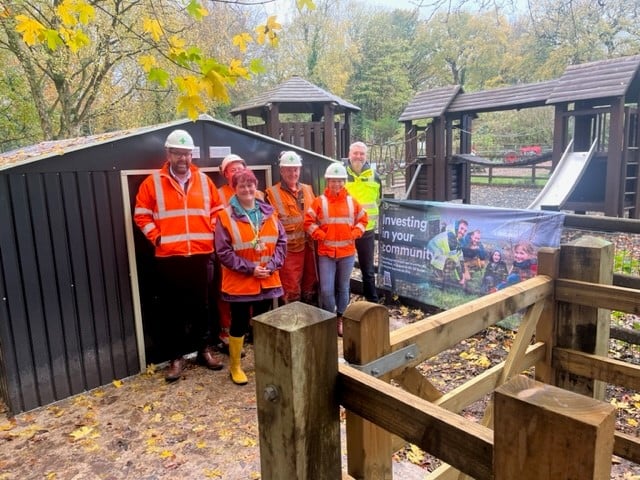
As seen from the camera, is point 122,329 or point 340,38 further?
point 340,38

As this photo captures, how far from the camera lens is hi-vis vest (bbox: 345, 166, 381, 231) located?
220 inches

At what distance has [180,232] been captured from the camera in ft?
13.6

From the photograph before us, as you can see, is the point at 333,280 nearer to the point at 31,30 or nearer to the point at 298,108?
the point at 31,30

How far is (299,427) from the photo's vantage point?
118 centimetres

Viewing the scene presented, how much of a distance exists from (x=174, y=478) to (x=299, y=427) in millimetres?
2286

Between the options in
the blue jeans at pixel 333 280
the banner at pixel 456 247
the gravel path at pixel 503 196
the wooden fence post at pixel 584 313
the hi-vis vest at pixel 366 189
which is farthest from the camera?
the gravel path at pixel 503 196

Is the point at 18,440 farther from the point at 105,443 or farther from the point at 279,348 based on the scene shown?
the point at 279,348

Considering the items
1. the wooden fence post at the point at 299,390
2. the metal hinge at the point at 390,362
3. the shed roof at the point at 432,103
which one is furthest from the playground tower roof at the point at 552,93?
the wooden fence post at the point at 299,390

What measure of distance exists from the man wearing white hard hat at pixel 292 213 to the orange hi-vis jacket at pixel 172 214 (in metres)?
0.87

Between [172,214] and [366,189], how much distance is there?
2.36 metres

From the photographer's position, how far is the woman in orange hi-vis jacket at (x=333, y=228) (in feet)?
15.9

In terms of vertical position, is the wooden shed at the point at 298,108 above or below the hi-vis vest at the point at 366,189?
above

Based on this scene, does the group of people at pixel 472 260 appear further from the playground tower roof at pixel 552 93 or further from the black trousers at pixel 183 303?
the playground tower roof at pixel 552 93

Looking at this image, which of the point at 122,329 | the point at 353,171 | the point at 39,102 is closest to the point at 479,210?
the point at 353,171
